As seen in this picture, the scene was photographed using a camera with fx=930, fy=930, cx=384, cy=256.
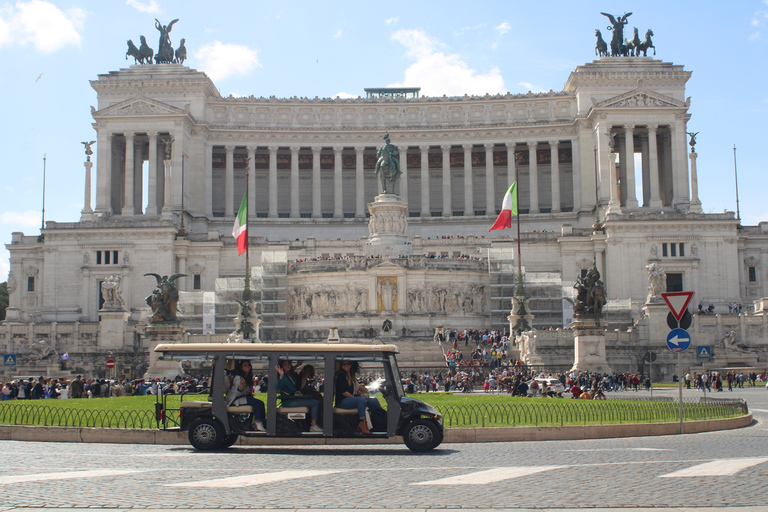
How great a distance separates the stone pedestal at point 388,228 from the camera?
260 feet

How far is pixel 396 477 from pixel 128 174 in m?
83.4

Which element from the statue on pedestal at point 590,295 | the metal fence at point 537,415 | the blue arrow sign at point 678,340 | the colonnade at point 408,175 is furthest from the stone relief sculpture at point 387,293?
the blue arrow sign at point 678,340

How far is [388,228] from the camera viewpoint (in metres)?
80.1

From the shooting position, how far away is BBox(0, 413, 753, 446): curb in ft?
83.0

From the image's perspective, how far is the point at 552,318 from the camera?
7812 cm

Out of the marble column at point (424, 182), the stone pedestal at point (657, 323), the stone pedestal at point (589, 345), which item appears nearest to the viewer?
the stone pedestal at point (589, 345)

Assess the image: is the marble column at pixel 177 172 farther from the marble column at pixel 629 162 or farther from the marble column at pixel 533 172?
the marble column at pixel 629 162

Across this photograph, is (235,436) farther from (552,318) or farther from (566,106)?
(566,106)

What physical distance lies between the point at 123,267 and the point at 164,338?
3272cm

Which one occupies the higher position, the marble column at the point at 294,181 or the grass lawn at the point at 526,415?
the marble column at the point at 294,181

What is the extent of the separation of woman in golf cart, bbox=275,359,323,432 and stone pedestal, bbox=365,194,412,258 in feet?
183

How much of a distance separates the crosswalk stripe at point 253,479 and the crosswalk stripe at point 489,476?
2.47 meters

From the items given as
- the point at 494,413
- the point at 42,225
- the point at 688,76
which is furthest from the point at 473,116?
the point at 494,413

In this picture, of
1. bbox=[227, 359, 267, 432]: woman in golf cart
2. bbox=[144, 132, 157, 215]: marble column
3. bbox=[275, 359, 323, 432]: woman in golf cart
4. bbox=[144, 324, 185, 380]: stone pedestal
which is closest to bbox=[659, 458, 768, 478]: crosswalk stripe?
bbox=[275, 359, 323, 432]: woman in golf cart
